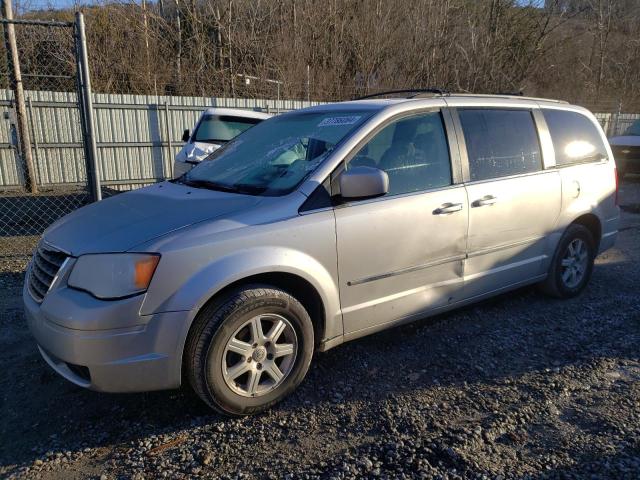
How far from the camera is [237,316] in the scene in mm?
2693

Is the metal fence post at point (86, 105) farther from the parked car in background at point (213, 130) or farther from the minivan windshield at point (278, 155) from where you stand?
the parked car in background at point (213, 130)

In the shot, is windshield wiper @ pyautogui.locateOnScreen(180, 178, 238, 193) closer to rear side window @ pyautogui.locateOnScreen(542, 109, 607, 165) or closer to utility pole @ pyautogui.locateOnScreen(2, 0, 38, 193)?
rear side window @ pyautogui.locateOnScreen(542, 109, 607, 165)

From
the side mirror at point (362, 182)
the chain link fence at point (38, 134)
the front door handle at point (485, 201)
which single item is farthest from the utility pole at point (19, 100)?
the front door handle at point (485, 201)

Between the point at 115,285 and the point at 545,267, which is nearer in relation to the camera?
the point at 115,285

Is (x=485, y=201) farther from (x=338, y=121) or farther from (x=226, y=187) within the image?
(x=226, y=187)

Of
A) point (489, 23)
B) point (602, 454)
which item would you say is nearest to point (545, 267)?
point (602, 454)

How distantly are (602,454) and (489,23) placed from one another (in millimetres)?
22502

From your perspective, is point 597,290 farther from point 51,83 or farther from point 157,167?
point 51,83

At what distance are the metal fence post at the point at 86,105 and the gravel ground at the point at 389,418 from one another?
5.85ft

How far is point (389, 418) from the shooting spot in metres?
2.82

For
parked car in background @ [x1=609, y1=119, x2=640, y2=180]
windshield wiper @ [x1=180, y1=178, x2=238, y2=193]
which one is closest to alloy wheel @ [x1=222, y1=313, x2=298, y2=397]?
windshield wiper @ [x1=180, y1=178, x2=238, y2=193]

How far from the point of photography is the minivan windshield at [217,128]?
31.9 feet

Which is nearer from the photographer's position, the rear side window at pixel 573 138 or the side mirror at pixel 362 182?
the side mirror at pixel 362 182

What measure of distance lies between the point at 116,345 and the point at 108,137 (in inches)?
416
